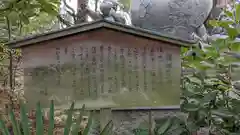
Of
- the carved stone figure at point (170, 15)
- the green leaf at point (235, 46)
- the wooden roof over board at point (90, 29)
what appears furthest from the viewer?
the carved stone figure at point (170, 15)

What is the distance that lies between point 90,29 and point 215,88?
0.81 metres

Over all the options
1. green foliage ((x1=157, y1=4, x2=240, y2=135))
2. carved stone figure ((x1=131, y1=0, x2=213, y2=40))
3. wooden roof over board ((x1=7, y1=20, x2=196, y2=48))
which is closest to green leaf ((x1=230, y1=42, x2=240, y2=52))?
green foliage ((x1=157, y1=4, x2=240, y2=135))

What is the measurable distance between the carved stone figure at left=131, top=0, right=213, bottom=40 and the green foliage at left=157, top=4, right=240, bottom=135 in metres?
1.20

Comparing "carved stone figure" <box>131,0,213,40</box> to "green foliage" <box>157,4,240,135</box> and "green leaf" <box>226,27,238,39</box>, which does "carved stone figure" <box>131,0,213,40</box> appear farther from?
"green leaf" <box>226,27,238,39</box>

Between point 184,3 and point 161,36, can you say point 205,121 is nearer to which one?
point 161,36

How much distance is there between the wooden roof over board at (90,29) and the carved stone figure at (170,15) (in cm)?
126

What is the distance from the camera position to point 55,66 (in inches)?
76.1

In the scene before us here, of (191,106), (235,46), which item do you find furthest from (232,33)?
(191,106)

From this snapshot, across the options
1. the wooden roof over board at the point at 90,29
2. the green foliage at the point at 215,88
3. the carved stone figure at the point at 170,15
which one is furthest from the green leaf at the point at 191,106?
the carved stone figure at the point at 170,15

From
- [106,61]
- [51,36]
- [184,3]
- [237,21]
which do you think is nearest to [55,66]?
[51,36]

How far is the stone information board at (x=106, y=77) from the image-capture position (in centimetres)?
193

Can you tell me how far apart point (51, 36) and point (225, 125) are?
3.66 ft

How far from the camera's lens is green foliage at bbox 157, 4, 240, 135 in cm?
177

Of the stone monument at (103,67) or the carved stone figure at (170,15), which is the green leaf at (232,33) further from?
the carved stone figure at (170,15)
